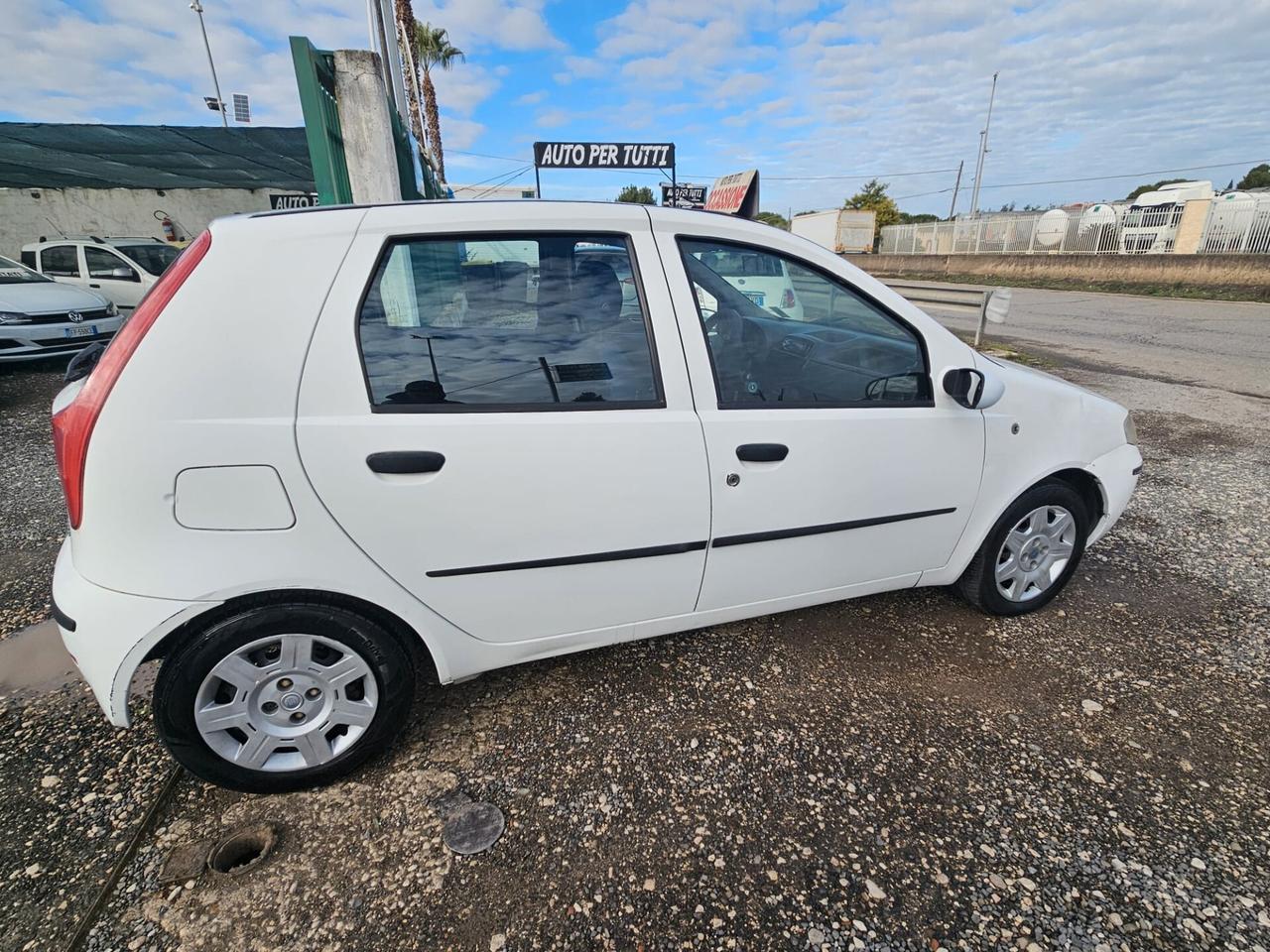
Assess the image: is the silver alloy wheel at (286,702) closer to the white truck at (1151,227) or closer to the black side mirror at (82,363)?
the black side mirror at (82,363)

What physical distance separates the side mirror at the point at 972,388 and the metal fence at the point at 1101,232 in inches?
843


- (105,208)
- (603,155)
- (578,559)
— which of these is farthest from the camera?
(105,208)

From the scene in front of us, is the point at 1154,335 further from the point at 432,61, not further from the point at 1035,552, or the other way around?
the point at 432,61

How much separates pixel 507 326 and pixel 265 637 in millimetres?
1154

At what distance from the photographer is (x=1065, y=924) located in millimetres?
1627

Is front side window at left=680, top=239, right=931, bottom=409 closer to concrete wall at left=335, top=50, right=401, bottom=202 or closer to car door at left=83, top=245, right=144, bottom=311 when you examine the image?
concrete wall at left=335, top=50, right=401, bottom=202

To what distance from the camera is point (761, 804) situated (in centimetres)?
197

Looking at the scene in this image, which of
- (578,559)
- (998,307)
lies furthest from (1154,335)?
(578,559)

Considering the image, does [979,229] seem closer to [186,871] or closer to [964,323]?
[964,323]

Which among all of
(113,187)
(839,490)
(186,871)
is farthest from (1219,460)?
(113,187)

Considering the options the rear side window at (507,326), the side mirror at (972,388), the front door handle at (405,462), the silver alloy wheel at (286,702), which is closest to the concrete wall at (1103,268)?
the side mirror at (972,388)

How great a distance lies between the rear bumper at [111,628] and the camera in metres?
1.71

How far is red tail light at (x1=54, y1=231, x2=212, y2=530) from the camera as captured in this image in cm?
166

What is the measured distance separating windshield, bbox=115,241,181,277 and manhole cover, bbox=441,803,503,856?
40.6ft
